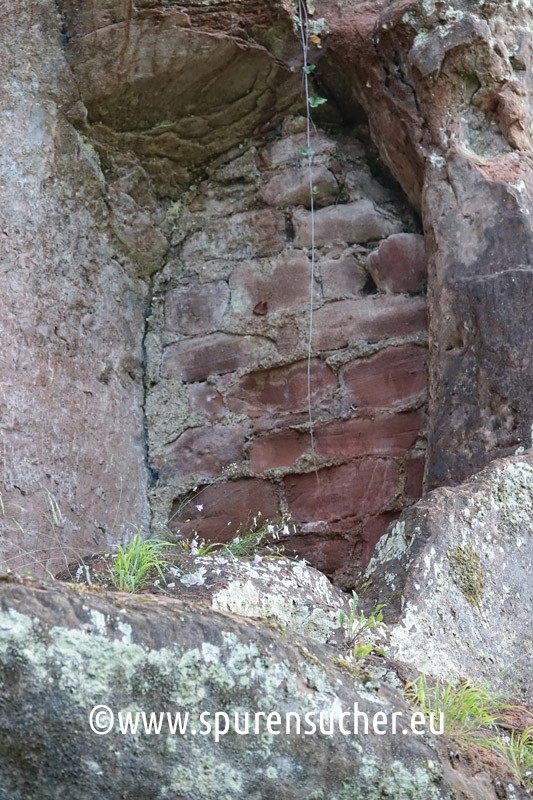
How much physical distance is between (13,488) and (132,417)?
0.46 meters

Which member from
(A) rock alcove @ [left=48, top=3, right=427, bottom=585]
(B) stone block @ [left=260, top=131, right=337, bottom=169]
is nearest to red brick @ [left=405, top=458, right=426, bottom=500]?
(A) rock alcove @ [left=48, top=3, right=427, bottom=585]

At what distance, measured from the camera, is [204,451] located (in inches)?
110

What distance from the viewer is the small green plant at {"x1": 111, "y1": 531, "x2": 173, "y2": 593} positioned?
179 cm

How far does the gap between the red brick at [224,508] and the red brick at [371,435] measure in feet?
0.56

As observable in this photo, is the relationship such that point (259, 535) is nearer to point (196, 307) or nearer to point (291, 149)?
point (196, 307)

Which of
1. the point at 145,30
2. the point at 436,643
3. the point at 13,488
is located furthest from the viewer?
the point at 145,30

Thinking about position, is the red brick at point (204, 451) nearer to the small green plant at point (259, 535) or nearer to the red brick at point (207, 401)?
the red brick at point (207, 401)

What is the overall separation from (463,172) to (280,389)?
2.19 ft

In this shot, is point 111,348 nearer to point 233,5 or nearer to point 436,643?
point 233,5

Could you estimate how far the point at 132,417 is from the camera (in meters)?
2.79

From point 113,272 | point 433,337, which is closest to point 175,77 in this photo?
point 113,272

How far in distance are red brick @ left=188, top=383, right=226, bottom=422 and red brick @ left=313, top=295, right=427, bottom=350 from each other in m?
0.28

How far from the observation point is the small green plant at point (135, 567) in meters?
1.79

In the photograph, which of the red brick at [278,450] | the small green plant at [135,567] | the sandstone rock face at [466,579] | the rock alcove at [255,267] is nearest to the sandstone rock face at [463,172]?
the rock alcove at [255,267]
